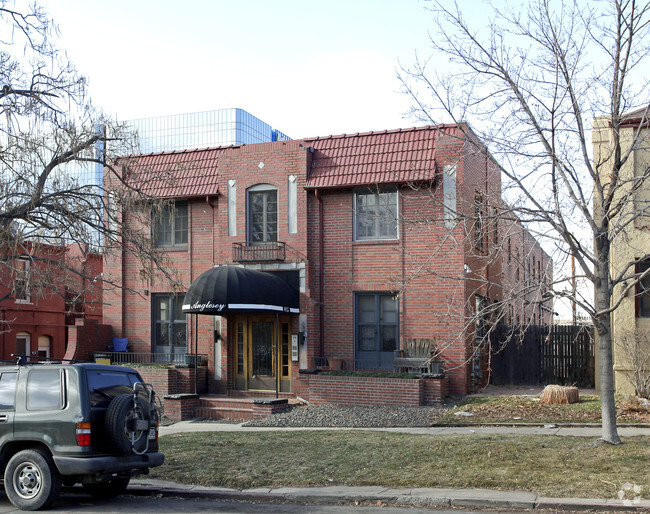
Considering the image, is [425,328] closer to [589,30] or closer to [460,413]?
[460,413]

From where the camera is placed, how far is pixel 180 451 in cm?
1312

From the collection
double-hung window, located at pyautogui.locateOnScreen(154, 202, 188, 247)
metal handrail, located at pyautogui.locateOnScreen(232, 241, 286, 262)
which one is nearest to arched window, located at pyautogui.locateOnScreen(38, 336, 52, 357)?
double-hung window, located at pyautogui.locateOnScreen(154, 202, 188, 247)

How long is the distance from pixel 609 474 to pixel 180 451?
717cm

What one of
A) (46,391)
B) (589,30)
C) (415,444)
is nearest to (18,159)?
(46,391)

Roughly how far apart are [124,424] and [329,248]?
41.0 feet

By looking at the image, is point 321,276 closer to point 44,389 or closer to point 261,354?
point 261,354

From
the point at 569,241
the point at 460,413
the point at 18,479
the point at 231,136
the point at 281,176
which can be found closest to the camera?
the point at 18,479

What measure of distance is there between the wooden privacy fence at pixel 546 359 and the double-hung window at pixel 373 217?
452 cm

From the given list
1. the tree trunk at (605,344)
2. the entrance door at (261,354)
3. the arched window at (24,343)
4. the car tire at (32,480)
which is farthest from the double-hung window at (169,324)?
the tree trunk at (605,344)

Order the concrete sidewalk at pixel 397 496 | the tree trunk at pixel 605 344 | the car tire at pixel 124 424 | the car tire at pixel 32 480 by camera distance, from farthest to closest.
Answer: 1. the tree trunk at pixel 605 344
2. the car tire at pixel 124 424
3. the car tire at pixel 32 480
4. the concrete sidewalk at pixel 397 496

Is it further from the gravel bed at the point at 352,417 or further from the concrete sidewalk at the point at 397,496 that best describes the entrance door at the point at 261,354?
the concrete sidewalk at the point at 397,496

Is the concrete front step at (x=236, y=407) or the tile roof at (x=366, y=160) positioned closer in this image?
the concrete front step at (x=236, y=407)

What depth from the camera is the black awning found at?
64.5 ft

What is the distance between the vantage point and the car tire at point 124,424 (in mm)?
9461
